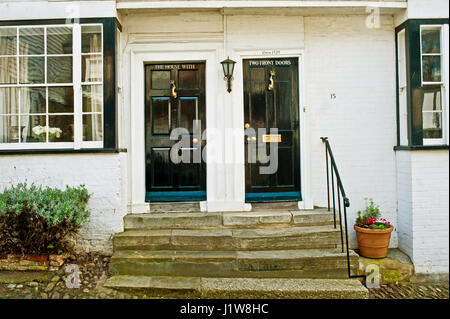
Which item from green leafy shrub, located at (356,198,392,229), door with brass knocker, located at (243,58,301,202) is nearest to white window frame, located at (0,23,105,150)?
door with brass knocker, located at (243,58,301,202)

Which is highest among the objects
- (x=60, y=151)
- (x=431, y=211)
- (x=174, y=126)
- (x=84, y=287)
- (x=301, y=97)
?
(x=301, y=97)

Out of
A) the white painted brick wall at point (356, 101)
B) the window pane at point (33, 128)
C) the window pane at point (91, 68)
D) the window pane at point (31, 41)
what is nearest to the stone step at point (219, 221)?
the white painted brick wall at point (356, 101)

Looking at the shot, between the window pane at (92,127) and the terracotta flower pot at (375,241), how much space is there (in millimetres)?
3968

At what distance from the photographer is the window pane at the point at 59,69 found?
443 cm

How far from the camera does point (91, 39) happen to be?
4.41 metres

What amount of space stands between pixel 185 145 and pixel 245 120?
1.01 meters

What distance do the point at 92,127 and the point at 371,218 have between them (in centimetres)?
422

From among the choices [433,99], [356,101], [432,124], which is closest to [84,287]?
[356,101]

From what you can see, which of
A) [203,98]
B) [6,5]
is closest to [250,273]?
[203,98]

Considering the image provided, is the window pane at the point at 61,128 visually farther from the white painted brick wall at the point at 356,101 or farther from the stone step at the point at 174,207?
the white painted brick wall at the point at 356,101

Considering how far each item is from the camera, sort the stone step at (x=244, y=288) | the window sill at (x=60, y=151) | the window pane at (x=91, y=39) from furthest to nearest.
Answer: the window pane at (x=91, y=39)
the window sill at (x=60, y=151)
the stone step at (x=244, y=288)

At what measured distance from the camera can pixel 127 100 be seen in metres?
4.68

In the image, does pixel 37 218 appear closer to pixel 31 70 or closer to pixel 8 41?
pixel 31 70
